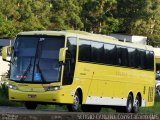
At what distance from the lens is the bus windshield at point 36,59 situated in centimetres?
2414

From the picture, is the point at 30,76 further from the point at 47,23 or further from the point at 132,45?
the point at 47,23

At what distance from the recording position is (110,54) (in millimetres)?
27953

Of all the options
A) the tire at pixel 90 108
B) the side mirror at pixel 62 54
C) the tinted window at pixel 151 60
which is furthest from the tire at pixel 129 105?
the side mirror at pixel 62 54

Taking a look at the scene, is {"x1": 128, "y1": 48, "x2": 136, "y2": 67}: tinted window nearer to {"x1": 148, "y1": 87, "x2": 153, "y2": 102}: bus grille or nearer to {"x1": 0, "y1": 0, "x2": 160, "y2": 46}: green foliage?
{"x1": 148, "y1": 87, "x2": 153, "y2": 102}: bus grille

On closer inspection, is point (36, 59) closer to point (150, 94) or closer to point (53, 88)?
point (53, 88)

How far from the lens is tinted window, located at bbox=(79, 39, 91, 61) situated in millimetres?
25364

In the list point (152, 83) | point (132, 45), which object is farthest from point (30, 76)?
point (152, 83)

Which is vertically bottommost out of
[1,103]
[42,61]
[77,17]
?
[1,103]

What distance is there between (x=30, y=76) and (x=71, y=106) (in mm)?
1941

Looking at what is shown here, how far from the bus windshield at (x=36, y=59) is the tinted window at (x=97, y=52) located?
89.3 inches

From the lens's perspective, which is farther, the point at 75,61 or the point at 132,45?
the point at 132,45

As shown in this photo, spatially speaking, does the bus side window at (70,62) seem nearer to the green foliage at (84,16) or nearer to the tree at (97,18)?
the green foliage at (84,16)

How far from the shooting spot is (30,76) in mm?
24406

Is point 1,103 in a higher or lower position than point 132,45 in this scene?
lower
